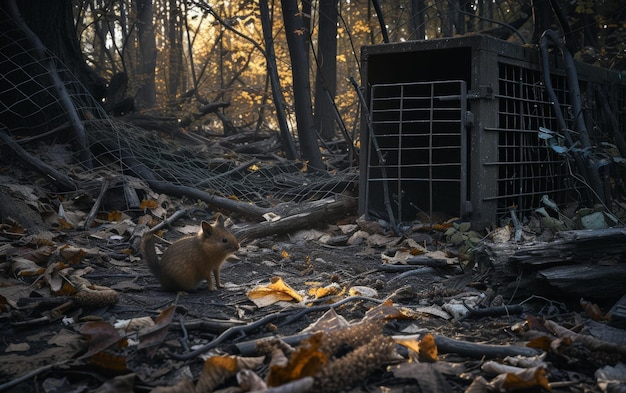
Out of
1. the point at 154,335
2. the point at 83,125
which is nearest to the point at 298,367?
the point at 154,335

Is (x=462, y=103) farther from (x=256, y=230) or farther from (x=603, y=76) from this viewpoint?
(x=603, y=76)

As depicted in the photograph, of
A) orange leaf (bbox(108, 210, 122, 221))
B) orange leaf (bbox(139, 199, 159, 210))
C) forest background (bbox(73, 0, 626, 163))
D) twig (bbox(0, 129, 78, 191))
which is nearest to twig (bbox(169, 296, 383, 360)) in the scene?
orange leaf (bbox(108, 210, 122, 221))

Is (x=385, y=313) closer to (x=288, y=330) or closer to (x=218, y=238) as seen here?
(x=288, y=330)

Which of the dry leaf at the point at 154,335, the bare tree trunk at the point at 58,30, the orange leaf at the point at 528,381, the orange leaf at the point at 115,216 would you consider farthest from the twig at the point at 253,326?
the bare tree trunk at the point at 58,30

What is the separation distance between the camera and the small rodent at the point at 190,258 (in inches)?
174

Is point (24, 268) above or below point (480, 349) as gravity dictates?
above

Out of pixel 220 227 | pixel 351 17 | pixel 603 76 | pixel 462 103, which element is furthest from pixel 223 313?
pixel 351 17

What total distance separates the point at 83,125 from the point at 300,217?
11.5 ft

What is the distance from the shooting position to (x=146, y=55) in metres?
20.1

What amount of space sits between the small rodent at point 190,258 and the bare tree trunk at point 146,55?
1415 cm

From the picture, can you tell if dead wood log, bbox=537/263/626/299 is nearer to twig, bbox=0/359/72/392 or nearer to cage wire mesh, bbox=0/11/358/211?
twig, bbox=0/359/72/392

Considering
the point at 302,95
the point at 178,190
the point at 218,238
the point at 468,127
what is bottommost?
the point at 218,238

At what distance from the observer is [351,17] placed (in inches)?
891

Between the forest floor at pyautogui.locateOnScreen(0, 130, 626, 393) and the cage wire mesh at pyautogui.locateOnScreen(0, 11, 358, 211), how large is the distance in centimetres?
271
